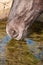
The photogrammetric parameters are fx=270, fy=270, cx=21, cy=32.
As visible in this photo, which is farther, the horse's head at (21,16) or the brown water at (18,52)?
the horse's head at (21,16)

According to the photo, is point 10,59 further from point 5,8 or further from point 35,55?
point 5,8

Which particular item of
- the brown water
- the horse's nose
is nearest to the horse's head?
the horse's nose

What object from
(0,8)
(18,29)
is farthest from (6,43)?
(0,8)

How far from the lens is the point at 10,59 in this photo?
310 centimetres

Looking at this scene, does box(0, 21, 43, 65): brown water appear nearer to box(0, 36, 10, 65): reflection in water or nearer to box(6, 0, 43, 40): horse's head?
box(0, 36, 10, 65): reflection in water

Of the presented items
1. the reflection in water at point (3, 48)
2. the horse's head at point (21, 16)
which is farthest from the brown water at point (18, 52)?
the horse's head at point (21, 16)

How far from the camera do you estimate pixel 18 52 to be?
129 inches

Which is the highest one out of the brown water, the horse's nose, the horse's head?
the horse's head

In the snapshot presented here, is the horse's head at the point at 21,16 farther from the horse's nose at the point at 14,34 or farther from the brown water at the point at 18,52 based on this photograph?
the brown water at the point at 18,52

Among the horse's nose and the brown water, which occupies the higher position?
the horse's nose

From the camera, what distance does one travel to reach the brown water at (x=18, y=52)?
119 inches

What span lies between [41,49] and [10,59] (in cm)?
45

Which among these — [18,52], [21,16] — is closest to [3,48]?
[18,52]

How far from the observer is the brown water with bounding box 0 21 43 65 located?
3.03m
